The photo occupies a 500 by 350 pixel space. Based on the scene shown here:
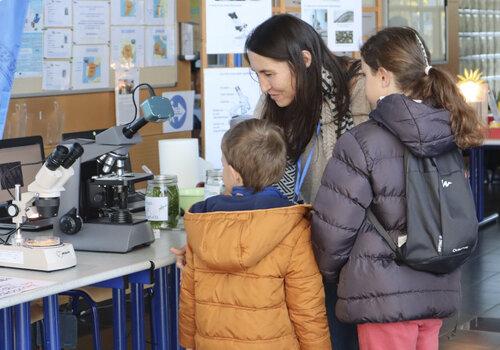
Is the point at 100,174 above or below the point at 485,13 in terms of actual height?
below

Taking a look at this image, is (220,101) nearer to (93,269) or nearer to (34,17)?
(34,17)

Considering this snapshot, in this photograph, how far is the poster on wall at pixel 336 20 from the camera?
6.55 metres

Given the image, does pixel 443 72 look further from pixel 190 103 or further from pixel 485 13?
pixel 485 13

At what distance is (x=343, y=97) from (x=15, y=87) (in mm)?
3176

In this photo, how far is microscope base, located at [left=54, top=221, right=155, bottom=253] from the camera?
2.99 metres

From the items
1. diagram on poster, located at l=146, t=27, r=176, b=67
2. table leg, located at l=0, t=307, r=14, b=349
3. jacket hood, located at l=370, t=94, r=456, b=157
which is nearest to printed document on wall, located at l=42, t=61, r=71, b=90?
diagram on poster, located at l=146, t=27, r=176, b=67

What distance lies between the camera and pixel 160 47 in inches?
267

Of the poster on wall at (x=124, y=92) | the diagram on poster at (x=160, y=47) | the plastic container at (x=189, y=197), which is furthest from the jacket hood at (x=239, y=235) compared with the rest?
the diagram on poster at (x=160, y=47)

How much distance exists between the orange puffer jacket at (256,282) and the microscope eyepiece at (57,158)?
0.43 meters

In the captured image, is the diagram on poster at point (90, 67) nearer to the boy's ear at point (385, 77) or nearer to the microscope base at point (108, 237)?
the microscope base at point (108, 237)

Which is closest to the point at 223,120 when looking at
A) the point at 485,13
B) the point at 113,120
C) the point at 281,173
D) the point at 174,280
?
the point at 113,120

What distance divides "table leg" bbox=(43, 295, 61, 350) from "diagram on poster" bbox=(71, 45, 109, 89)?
10.9ft

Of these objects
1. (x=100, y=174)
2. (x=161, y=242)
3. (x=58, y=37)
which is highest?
(x=58, y=37)

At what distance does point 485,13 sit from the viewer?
1155 centimetres
